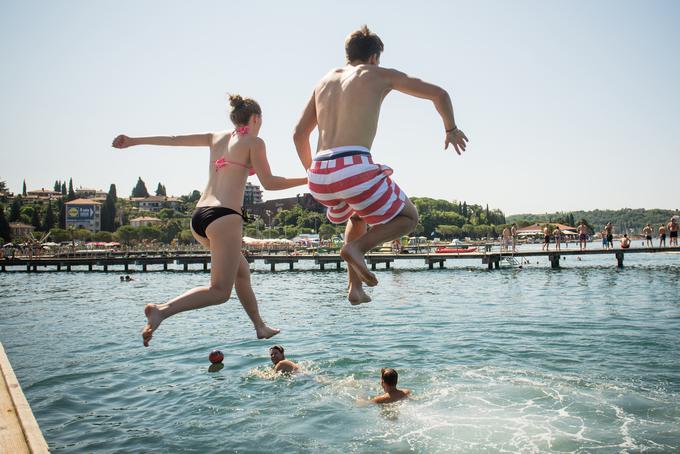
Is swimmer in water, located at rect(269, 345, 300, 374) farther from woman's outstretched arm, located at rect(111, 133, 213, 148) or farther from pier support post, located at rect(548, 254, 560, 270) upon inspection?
pier support post, located at rect(548, 254, 560, 270)

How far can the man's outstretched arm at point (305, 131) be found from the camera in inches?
141

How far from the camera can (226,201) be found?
3.95 m

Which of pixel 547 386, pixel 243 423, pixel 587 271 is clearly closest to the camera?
pixel 243 423

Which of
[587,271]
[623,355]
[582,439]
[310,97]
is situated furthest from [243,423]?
[587,271]

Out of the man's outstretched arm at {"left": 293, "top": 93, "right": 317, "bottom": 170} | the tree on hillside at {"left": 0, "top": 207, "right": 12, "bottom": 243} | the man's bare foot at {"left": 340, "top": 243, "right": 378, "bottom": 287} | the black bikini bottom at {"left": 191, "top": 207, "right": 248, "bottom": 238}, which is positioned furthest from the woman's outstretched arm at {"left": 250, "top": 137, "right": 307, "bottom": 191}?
the tree on hillside at {"left": 0, "top": 207, "right": 12, "bottom": 243}

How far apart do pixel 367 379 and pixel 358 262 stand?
358 inches

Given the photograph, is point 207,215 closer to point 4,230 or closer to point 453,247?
Result: point 453,247

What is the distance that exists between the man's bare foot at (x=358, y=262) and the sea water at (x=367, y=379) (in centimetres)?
540

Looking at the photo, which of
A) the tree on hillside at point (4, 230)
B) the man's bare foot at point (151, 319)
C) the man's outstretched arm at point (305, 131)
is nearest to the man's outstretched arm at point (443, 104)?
the man's outstretched arm at point (305, 131)

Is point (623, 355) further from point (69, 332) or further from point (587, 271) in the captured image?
point (587, 271)

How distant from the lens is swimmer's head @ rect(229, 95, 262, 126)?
4.05 m

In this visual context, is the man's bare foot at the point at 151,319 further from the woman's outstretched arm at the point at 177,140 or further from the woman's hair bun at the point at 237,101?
the woman's hair bun at the point at 237,101

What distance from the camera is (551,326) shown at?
59.6 feet

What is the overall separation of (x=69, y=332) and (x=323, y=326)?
362 inches
